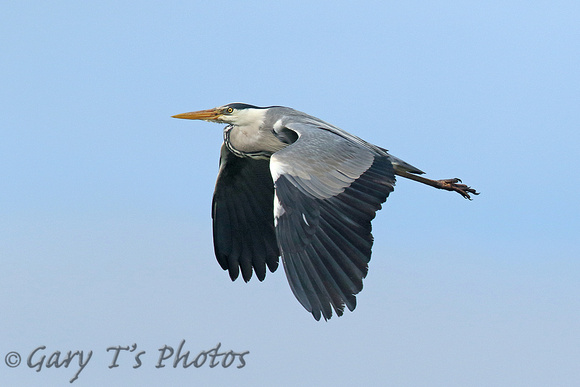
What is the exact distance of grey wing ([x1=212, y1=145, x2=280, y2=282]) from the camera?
965cm

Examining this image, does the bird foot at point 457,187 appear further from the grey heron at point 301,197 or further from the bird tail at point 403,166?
the bird tail at point 403,166

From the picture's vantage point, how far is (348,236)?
272 inches

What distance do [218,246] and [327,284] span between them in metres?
3.22

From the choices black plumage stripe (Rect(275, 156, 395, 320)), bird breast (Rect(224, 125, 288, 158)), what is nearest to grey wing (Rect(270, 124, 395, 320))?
black plumage stripe (Rect(275, 156, 395, 320))

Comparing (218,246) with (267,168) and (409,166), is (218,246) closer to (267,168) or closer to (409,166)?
(267,168)

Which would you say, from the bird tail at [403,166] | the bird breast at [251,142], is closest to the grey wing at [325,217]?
the bird tail at [403,166]

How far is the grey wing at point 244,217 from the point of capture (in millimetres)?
9648

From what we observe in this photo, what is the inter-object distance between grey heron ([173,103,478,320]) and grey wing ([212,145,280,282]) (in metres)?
0.01

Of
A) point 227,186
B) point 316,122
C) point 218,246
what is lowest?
point 218,246

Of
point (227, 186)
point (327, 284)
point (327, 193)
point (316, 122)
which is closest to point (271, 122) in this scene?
point (316, 122)

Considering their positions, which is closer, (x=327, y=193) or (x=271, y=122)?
(x=327, y=193)

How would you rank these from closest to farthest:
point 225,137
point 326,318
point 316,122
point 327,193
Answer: point 326,318, point 327,193, point 316,122, point 225,137

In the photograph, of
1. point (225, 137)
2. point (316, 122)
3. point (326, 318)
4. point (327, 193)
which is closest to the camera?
point (326, 318)

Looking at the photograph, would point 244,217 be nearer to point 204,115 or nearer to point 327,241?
point 204,115
